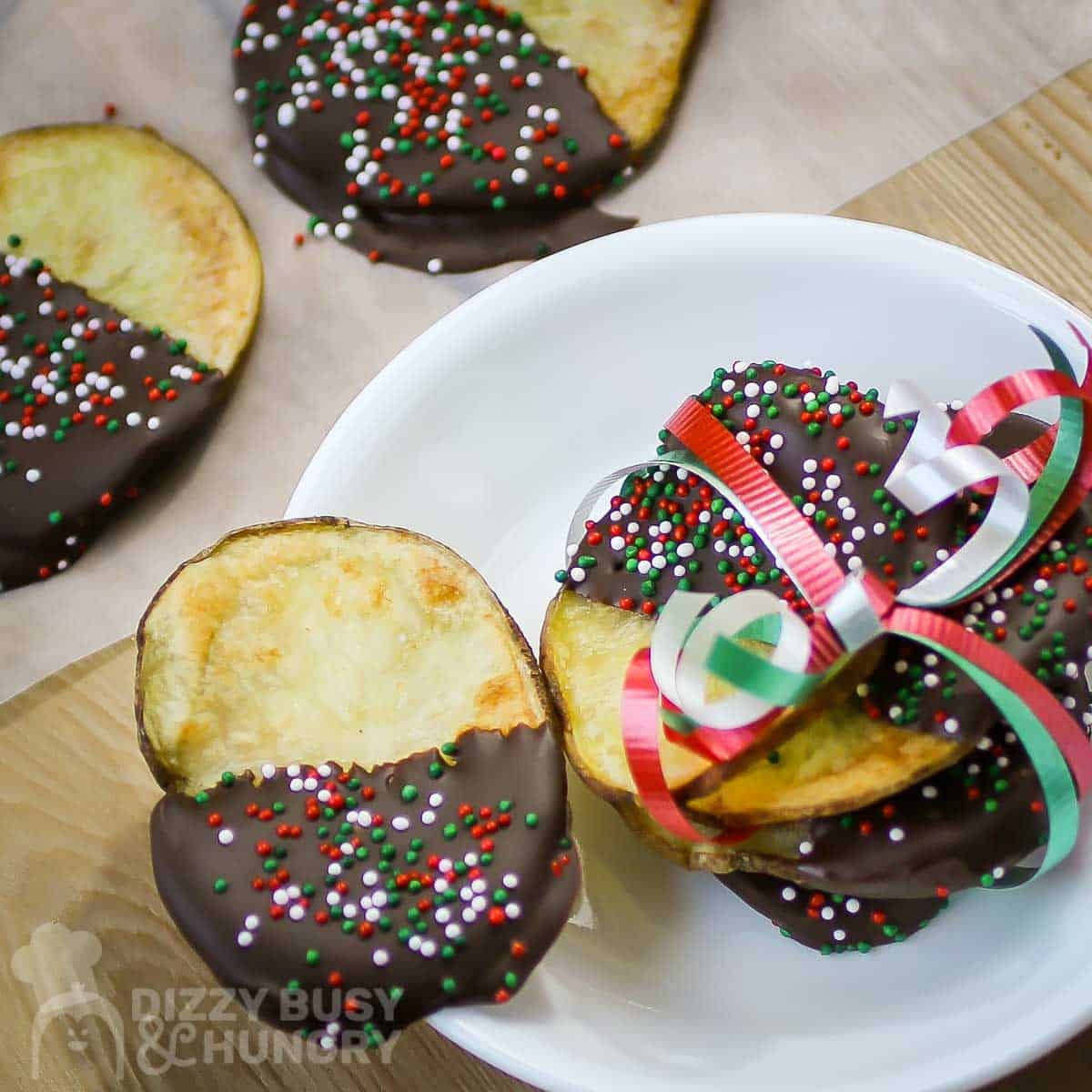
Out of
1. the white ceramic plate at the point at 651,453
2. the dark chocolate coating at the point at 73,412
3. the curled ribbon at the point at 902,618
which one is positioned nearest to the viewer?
the curled ribbon at the point at 902,618

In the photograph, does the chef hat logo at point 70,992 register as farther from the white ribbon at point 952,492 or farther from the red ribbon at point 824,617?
the white ribbon at point 952,492

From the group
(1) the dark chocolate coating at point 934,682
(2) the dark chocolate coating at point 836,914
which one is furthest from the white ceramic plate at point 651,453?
(1) the dark chocolate coating at point 934,682

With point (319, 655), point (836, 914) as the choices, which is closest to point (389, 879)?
point (319, 655)

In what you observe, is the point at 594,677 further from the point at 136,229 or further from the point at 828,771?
the point at 136,229

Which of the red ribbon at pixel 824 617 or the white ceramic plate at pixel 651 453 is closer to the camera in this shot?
the red ribbon at pixel 824 617

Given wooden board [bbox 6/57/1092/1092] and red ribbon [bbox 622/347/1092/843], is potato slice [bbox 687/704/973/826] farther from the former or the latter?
wooden board [bbox 6/57/1092/1092]

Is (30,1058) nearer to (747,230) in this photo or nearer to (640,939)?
(640,939)

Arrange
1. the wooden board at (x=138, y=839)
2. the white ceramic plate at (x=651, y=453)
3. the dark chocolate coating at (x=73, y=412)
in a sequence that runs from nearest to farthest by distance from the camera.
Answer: the white ceramic plate at (x=651, y=453) < the wooden board at (x=138, y=839) < the dark chocolate coating at (x=73, y=412)
